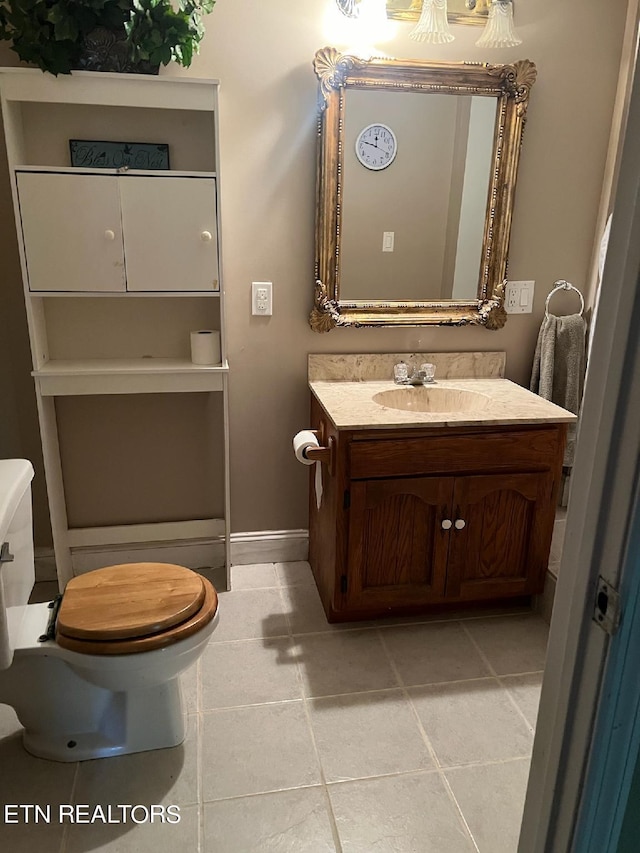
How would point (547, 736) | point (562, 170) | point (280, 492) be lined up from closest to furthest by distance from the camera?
point (547, 736), point (562, 170), point (280, 492)

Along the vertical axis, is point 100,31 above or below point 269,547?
above

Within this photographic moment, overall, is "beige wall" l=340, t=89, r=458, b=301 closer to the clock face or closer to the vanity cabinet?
the clock face

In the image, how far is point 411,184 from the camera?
7.34 feet

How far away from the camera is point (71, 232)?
2008mm

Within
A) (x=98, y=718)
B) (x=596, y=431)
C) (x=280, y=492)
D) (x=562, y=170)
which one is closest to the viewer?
(x=596, y=431)

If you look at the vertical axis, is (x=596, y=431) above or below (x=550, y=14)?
below

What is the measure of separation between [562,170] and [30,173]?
1.90 metres

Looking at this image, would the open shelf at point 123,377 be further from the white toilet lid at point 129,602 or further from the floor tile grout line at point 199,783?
the floor tile grout line at point 199,783

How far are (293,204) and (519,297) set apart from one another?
3.20 ft

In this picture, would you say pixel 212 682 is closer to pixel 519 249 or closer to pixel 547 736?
pixel 547 736

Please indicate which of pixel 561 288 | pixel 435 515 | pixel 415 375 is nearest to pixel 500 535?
pixel 435 515

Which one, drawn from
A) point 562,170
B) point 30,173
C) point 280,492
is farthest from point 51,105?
point 562,170

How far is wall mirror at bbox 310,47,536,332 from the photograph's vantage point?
217 cm

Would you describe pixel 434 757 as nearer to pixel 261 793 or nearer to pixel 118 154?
pixel 261 793
